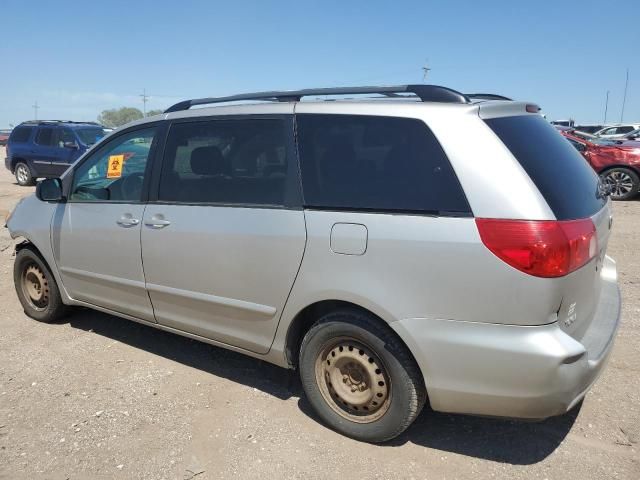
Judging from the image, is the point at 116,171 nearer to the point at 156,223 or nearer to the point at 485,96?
the point at 156,223

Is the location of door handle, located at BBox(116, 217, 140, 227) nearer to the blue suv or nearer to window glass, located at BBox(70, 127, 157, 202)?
window glass, located at BBox(70, 127, 157, 202)

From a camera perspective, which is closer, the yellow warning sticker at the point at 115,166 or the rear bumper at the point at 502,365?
the rear bumper at the point at 502,365

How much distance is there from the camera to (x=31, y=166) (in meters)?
15.1

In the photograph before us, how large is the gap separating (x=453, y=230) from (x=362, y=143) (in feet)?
2.27

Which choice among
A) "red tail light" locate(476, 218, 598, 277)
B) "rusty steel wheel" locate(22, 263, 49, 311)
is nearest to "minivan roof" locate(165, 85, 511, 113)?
"red tail light" locate(476, 218, 598, 277)

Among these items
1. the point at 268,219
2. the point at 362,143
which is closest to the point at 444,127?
the point at 362,143

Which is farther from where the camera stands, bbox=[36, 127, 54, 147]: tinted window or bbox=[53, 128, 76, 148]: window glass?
bbox=[36, 127, 54, 147]: tinted window

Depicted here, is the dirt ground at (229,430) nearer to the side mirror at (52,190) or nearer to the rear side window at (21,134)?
the side mirror at (52,190)

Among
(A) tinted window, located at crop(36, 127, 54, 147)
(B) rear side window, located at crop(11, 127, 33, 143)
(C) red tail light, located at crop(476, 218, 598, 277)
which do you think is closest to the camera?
(C) red tail light, located at crop(476, 218, 598, 277)

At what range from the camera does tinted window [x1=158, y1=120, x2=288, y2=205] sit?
3.04 m

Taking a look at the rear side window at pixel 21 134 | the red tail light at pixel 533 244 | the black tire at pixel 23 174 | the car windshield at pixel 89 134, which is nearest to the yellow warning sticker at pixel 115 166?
the red tail light at pixel 533 244

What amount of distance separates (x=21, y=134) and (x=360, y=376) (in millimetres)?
15832

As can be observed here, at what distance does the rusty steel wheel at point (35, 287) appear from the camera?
14.9 ft

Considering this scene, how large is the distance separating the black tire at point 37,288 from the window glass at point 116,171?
0.83 metres
